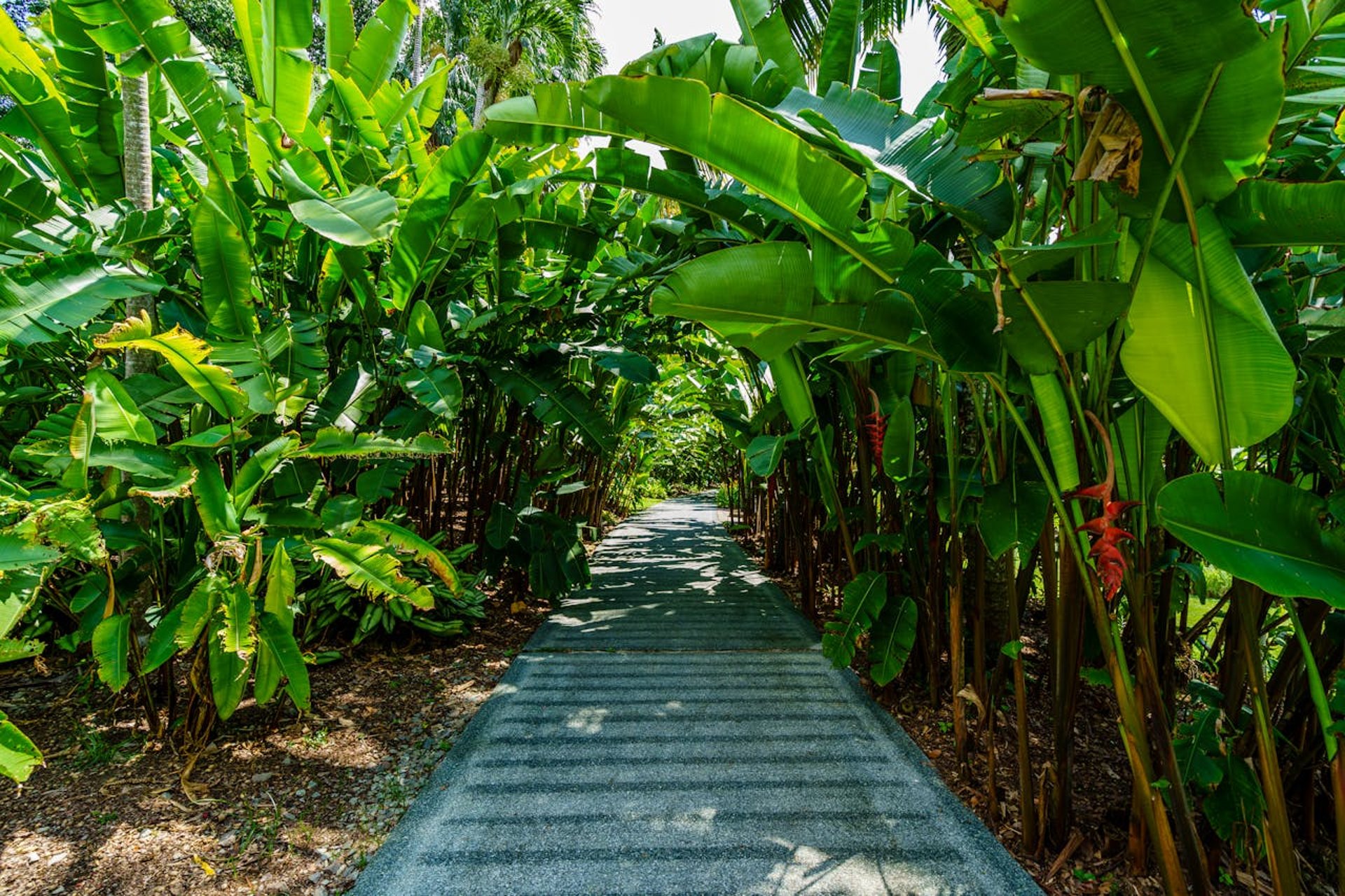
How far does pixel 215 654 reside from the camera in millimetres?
1981

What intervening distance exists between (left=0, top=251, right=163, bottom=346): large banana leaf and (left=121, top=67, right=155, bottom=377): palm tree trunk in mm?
259

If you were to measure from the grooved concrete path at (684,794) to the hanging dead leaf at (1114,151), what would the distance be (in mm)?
1860

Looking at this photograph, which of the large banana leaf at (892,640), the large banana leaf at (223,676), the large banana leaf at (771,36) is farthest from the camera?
the large banana leaf at (892,640)

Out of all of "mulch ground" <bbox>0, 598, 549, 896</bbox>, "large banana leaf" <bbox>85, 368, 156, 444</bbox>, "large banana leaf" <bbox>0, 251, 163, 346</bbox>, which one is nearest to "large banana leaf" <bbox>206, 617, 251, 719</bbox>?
"mulch ground" <bbox>0, 598, 549, 896</bbox>

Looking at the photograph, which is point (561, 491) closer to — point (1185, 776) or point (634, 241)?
point (634, 241)

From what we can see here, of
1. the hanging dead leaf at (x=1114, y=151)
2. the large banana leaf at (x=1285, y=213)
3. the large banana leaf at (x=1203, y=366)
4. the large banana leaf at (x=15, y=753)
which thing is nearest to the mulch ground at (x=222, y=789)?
the large banana leaf at (x=15, y=753)

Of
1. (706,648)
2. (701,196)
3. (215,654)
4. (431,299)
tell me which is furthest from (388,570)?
(706,648)

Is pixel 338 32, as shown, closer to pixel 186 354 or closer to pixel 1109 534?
pixel 186 354

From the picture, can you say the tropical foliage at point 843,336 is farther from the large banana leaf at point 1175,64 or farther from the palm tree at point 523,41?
the palm tree at point 523,41

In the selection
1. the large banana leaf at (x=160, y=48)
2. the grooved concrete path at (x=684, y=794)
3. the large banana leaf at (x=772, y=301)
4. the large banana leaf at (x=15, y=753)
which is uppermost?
the large banana leaf at (x=160, y=48)

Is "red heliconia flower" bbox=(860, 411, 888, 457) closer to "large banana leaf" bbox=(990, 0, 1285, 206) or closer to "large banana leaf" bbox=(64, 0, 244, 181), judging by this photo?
"large banana leaf" bbox=(990, 0, 1285, 206)

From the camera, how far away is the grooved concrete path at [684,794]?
1.77 m

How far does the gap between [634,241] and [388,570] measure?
2671mm

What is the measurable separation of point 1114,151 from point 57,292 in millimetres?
2871
